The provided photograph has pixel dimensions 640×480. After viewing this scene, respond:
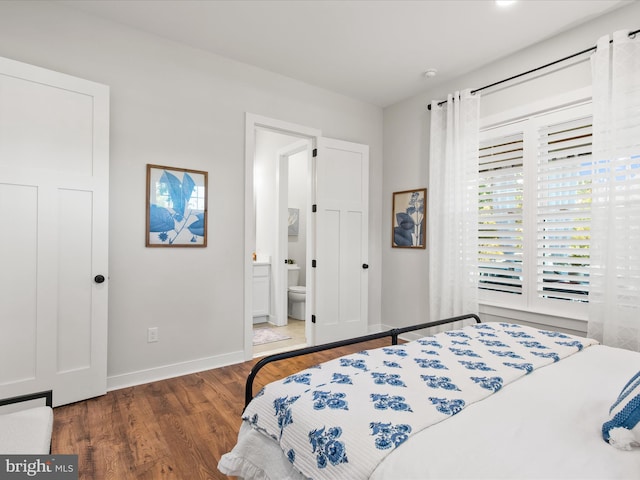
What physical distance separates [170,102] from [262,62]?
969mm

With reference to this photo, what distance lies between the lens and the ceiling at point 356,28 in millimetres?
2498

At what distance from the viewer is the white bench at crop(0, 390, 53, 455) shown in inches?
46.3

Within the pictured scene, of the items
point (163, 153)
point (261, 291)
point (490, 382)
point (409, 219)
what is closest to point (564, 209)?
point (409, 219)

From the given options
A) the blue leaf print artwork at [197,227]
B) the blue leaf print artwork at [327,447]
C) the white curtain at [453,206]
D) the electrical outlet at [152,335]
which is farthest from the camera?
the white curtain at [453,206]

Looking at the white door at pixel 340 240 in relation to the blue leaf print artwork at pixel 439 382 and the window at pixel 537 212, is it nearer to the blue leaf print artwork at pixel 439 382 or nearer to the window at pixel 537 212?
the window at pixel 537 212

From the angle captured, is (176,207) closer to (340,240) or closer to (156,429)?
(156,429)

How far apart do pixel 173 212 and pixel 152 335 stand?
1.04 m

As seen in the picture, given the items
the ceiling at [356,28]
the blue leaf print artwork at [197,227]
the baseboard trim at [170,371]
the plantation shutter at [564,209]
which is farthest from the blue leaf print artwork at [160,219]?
the plantation shutter at [564,209]

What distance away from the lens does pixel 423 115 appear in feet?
12.8

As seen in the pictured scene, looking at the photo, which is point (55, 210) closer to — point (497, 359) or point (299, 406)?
point (299, 406)

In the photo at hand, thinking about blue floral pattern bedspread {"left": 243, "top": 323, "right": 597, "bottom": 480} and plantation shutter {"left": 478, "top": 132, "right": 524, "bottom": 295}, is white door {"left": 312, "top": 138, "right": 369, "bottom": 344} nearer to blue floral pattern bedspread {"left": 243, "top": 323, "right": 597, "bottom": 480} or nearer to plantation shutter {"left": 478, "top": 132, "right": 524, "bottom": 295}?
plantation shutter {"left": 478, "top": 132, "right": 524, "bottom": 295}

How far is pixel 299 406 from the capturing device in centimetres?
117

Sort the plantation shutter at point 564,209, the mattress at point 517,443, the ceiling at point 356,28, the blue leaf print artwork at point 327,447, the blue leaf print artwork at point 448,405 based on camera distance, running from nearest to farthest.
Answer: the mattress at point 517,443 → the blue leaf print artwork at point 327,447 → the blue leaf print artwork at point 448,405 → the ceiling at point 356,28 → the plantation shutter at point 564,209

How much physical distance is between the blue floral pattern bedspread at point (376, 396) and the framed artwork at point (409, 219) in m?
2.13
